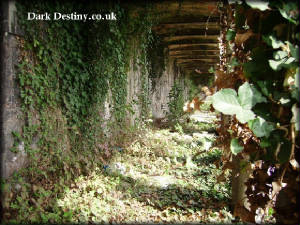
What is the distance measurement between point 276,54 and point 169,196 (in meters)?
3.20

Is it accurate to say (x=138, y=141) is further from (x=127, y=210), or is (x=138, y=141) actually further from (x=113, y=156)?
(x=127, y=210)

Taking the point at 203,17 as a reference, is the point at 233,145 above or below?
below

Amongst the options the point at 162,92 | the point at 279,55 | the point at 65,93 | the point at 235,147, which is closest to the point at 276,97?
the point at 279,55

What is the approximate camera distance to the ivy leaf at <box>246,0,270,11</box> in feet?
2.86

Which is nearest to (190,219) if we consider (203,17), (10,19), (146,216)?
(146,216)

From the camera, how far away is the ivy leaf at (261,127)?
0.92 m

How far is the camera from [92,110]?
440 cm

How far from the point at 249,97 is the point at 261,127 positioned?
0.13 m

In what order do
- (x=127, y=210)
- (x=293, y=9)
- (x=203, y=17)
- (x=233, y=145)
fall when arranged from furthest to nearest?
(x=203, y=17)
(x=127, y=210)
(x=233, y=145)
(x=293, y=9)

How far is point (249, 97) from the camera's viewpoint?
934 millimetres

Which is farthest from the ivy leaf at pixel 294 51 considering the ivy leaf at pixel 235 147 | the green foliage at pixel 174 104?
the green foliage at pixel 174 104

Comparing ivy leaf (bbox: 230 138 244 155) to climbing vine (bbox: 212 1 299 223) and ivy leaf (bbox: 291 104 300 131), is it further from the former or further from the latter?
ivy leaf (bbox: 291 104 300 131)

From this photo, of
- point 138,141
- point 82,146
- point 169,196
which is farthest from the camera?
point 138,141

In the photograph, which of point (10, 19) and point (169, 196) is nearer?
point (10, 19)
